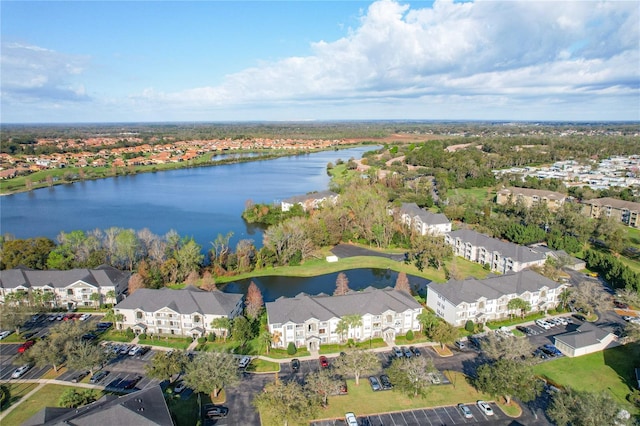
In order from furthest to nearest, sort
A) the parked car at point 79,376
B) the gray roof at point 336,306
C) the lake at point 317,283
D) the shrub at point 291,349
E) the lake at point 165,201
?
1. the lake at point 165,201
2. the lake at point 317,283
3. the gray roof at point 336,306
4. the shrub at point 291,349
5. the parked car at point 79,376

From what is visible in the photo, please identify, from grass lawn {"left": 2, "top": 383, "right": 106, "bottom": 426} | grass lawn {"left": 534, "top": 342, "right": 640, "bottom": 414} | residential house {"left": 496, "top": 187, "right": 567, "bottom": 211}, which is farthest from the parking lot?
residential house {"left": 496, "top": 187, "right": 567, "bottom": 211}

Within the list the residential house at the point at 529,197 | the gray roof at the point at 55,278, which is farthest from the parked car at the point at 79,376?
the residential house at the point at 529,197

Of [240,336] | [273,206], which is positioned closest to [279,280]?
[240,336]

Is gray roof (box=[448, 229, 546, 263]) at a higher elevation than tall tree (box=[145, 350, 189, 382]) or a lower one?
higher

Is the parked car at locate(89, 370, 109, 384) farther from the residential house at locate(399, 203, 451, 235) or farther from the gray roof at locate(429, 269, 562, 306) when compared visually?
the residential house at locate(399, 203, 451, 235)

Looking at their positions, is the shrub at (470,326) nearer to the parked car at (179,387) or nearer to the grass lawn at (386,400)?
the grass lawn at (386,400)

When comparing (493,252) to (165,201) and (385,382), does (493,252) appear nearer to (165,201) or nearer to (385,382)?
(385,382)
